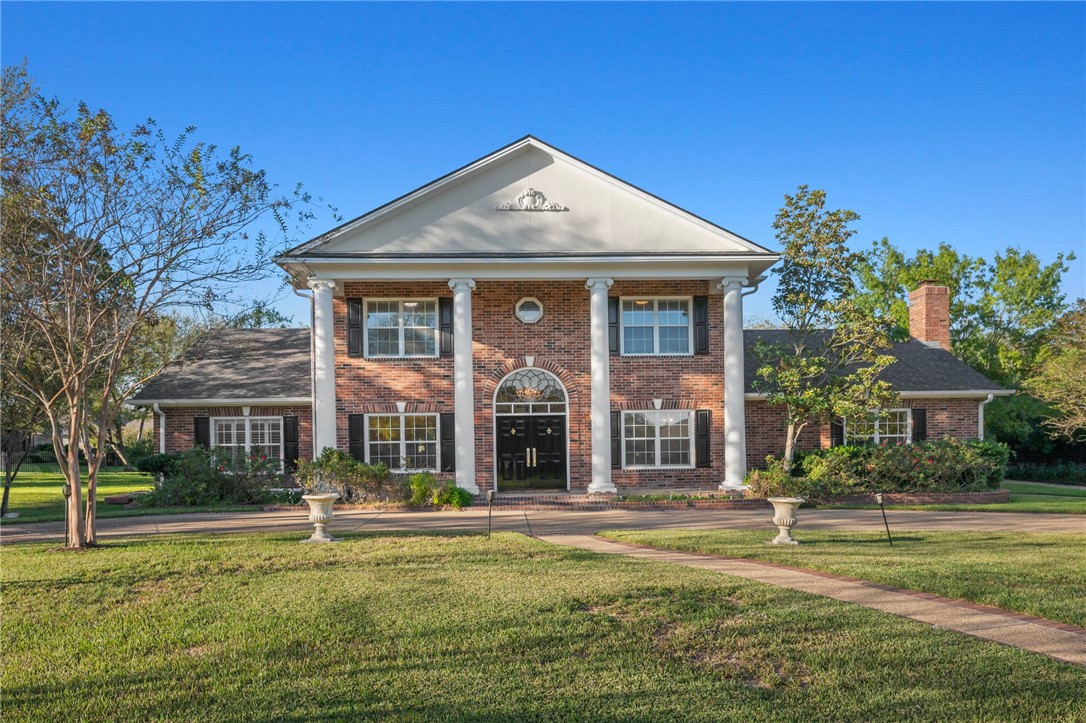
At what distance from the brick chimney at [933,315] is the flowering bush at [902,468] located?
8.47m

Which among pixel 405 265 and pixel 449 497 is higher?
pixel 405 265

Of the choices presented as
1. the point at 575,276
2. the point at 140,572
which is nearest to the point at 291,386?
the point at 575,276

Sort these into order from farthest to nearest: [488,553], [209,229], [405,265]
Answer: [405,265], [209,229], [488,553]

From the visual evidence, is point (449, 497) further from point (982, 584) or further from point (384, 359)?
point (982, 584)

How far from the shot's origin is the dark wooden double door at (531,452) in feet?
65.7

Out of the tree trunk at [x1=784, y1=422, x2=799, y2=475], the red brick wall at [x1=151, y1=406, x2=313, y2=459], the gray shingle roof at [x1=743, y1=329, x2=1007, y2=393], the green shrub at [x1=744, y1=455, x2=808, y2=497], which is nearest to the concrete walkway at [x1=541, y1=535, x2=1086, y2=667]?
the green shrub at [x1=744, y1=455, x2=808, y2=497]

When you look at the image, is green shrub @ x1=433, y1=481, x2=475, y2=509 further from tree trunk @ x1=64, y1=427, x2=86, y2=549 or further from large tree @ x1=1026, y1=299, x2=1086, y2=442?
large tree @ x1=1026, y1=299, x2=1086, y2=442

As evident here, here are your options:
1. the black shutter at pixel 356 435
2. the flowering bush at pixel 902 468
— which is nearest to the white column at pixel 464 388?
the black shutter at pixel 356 435

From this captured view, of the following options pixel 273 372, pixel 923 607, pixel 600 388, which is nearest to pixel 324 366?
pixel 273 372

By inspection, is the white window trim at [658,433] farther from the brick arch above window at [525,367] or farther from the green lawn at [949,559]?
the green lawn at [949,559]

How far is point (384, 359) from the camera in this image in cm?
2002

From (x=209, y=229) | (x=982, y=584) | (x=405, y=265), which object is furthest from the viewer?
(x=405, y=265)

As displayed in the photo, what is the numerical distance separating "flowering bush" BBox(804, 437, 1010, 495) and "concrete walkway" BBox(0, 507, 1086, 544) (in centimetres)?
201

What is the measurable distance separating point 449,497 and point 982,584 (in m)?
11.5
